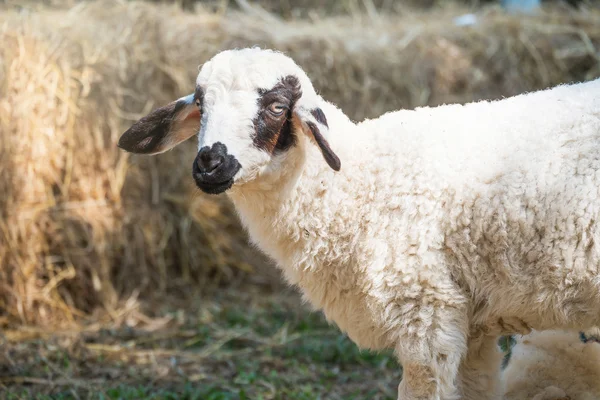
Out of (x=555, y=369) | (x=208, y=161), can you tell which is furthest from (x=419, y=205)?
(x=555, y=369)

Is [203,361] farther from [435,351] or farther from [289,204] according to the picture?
[435,351]

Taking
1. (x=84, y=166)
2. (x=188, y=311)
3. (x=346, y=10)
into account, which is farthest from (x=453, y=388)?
(x=346, y=10)

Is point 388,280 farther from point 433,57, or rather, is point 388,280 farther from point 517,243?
point 433,57

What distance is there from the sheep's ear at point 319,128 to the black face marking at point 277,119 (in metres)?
0.07

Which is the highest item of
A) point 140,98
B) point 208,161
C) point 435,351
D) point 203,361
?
point 208,161

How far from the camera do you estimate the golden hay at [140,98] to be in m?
5.74

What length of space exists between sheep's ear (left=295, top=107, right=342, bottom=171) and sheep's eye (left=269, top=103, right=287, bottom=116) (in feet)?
0.22

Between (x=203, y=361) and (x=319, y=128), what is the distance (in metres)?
2.58

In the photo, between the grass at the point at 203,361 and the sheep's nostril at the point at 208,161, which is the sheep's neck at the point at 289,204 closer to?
the sheep's nostril at the point at 208,161

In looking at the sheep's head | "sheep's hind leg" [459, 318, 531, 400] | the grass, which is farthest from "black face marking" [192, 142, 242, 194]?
the grass

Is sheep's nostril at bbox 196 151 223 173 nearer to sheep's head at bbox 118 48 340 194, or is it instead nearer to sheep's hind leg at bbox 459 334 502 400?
sheep's head at bbox 118 48 340 194

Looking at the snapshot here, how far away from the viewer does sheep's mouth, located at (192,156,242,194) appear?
10.6 feet

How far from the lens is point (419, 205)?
134 inches

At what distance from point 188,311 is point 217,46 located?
2.38 meters
